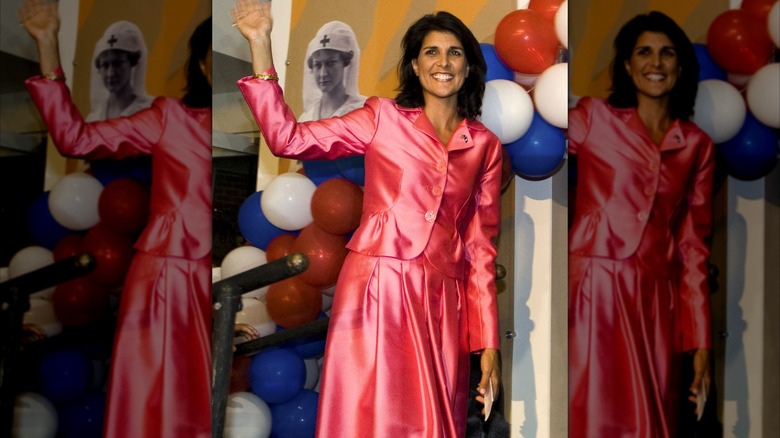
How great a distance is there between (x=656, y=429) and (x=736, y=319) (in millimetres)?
349

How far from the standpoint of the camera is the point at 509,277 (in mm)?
2020

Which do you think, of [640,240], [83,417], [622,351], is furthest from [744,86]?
[83,417]

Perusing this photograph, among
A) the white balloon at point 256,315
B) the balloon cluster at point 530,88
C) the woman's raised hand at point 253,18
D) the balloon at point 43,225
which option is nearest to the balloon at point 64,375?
the balloon at point 43,225

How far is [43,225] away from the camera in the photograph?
1810mm

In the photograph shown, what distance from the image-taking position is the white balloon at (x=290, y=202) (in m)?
1.93

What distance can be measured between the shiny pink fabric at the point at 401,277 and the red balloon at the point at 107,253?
41 cm

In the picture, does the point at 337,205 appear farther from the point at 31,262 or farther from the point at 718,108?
the point at 718,108

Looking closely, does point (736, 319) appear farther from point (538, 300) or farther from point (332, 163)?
point (332, 163)

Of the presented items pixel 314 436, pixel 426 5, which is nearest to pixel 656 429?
pixel 314 436

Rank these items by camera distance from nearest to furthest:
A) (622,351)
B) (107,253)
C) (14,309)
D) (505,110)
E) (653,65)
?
(653,65)
(622,351)
(14,309)
(107,253)
(505,110)

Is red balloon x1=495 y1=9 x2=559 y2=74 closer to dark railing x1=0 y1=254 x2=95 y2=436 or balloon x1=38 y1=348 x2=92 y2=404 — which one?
dark railing x1=0 y1=254 x2=95 y2=436

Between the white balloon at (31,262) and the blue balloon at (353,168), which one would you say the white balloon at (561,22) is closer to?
the blue balloon at (353,168)

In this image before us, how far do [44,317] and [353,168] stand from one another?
0.75 meters

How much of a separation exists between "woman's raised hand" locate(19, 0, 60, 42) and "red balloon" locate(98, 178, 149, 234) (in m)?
0.36
